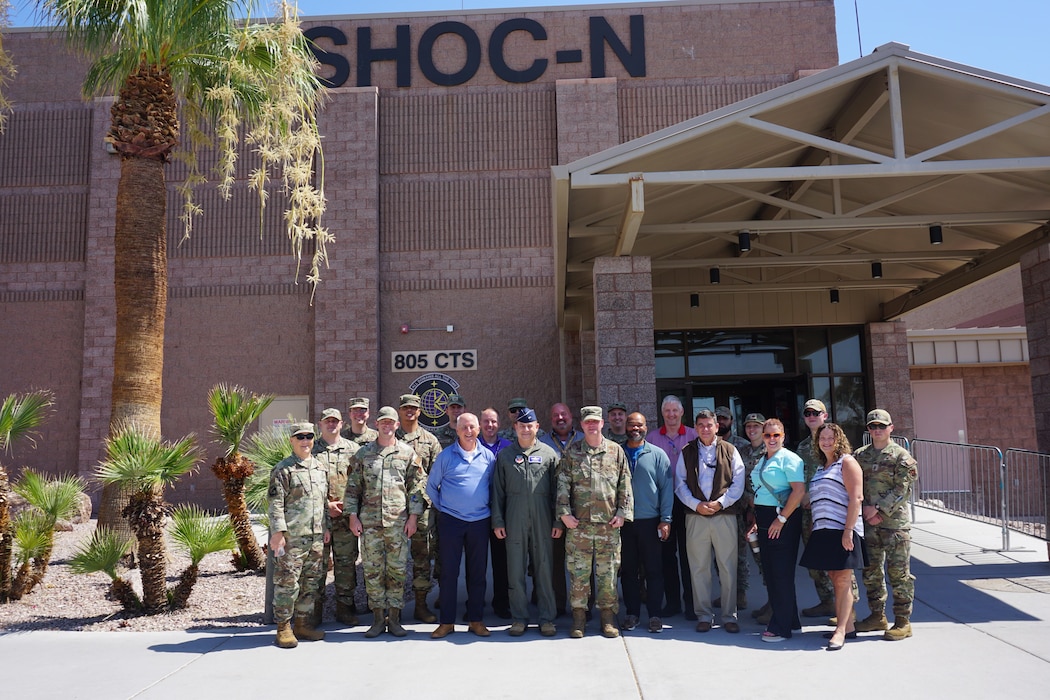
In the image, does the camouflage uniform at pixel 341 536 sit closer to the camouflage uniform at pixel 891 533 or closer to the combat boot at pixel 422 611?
the combat boot at pixel 422 611

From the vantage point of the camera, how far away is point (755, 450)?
7426 mm

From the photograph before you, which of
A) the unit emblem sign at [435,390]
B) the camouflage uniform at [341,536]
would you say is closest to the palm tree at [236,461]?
the camouflage uniform at [341,536]

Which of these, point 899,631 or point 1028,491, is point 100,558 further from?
point 1028,491

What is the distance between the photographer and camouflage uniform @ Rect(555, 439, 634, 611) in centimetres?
662

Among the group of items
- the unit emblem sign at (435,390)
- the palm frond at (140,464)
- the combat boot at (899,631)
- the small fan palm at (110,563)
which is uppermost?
the unit emblem sign at (435,390)

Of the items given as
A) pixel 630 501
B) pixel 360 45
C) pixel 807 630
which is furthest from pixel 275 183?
pixel 807 630

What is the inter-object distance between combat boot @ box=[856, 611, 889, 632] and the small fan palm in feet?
21.0

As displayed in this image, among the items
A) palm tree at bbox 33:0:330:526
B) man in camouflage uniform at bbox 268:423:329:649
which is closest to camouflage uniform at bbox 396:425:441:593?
man in camouflage uniform at bbox 268:423:329:649

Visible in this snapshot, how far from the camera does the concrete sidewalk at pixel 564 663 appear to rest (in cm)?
527

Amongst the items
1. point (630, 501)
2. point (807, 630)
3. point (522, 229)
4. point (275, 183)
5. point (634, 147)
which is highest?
point (275, 183)

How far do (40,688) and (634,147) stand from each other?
22.2ft

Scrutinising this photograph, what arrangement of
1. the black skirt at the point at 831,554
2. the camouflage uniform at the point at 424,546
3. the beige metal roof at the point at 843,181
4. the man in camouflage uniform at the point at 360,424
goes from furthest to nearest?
1. the beige metal roof at the point at 843,181
2. the man in camouflage uniform at the point at 360,424
3. the camouflage uniform at the point at 424,546
4. the black skirt at the point at 831,554

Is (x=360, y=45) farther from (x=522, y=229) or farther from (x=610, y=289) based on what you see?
(x=610, y=289)

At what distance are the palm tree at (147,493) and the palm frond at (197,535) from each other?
0.50 ft
